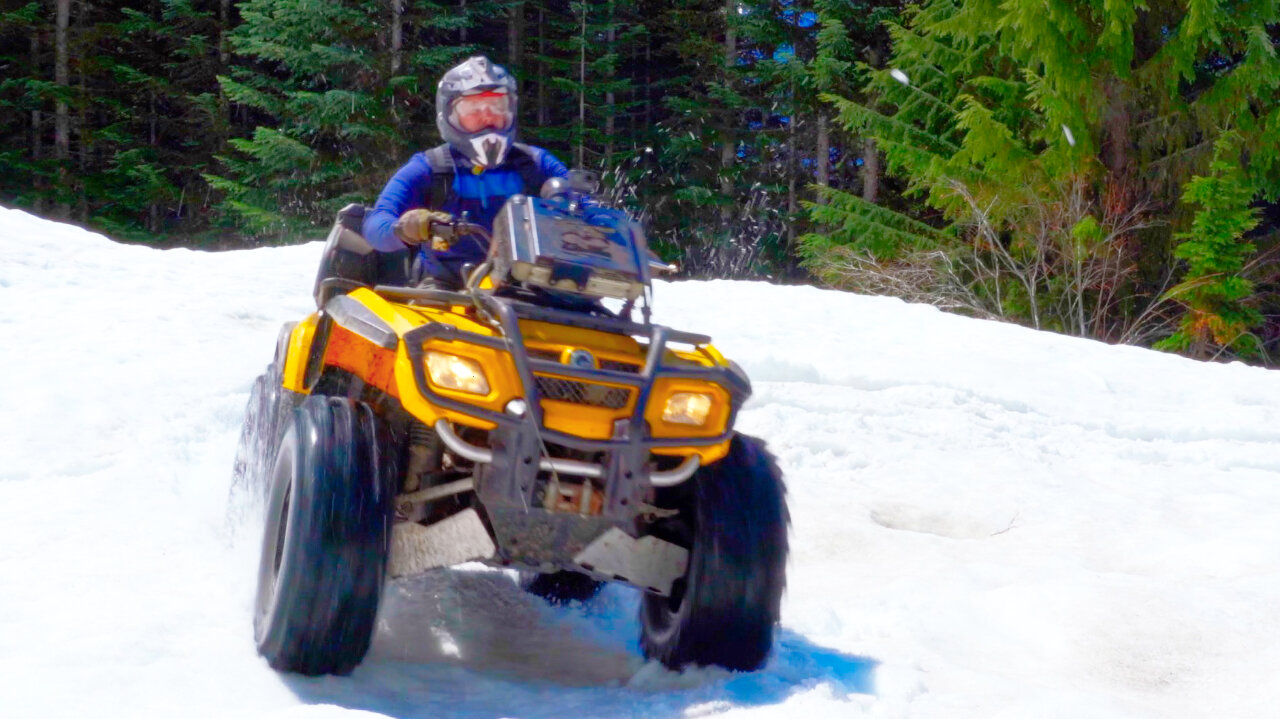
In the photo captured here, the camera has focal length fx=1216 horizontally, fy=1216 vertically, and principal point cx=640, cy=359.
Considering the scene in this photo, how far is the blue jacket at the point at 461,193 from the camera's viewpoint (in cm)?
452

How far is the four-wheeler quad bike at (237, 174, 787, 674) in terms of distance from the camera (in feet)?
11.0

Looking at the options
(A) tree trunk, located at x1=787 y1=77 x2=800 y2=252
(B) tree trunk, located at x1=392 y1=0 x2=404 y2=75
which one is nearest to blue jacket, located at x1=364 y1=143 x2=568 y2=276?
(B) tree trunk, located at x1=392 y1=0 x2=404 y2=75

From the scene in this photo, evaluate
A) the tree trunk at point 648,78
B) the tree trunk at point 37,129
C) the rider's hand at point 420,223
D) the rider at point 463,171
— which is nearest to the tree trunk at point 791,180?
the tree trunk at point 648,78

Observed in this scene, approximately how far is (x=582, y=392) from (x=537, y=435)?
22cm

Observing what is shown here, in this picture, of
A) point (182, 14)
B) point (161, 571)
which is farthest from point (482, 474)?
point (182, 14)

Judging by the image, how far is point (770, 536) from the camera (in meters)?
3.78

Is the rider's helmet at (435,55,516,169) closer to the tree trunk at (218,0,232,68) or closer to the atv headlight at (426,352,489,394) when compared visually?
the atv headlight at (426,352,489,394)

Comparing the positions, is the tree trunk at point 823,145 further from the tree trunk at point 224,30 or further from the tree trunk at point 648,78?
the tree trunk at point 224,30

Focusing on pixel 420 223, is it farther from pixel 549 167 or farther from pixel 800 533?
pixel 800 533

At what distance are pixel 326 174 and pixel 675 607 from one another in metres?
22.2

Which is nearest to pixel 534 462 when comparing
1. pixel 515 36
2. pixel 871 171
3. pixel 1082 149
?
pixel 1082 149

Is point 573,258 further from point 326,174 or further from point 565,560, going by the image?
point 326,174

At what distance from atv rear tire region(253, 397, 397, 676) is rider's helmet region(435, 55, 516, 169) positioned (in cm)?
153

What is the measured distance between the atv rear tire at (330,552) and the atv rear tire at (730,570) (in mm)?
951
